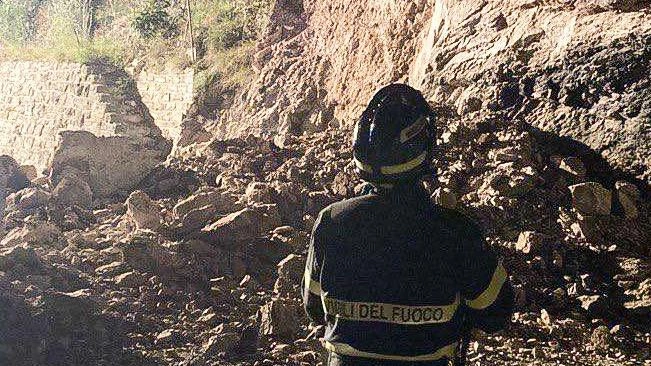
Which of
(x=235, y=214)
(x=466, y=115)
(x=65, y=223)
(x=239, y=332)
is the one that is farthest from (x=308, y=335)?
(x=65, y=223)

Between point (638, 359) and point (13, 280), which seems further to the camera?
point (13, 280)

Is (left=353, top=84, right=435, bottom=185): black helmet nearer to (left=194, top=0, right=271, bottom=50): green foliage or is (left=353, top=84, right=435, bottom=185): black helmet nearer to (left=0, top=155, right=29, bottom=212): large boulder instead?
(left=0, top=155, right=29, bottom=212): large boulder

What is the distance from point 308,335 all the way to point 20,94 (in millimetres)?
17022

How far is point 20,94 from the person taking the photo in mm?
19125

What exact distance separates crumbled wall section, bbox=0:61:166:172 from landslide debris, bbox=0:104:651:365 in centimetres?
857

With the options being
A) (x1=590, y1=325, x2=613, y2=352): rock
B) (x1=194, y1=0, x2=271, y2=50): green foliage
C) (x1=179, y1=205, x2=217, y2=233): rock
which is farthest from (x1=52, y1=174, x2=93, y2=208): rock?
(x1=194, y1=0, x2=271, y2=50): green foliage

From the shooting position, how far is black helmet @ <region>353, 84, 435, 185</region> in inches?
79.5

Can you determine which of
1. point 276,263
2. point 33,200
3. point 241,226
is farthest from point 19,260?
point 276,263

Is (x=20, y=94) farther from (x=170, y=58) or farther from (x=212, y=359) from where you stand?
(x=212, y=359)

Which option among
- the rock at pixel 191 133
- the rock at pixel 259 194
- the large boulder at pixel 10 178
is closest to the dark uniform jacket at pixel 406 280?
the rock at pixel 259 194

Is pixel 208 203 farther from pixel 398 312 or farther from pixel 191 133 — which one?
pixel 191 133

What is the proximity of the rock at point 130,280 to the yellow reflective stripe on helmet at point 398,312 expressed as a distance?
3.95 meters

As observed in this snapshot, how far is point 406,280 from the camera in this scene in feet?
6.53

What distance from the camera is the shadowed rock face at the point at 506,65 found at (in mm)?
5969
